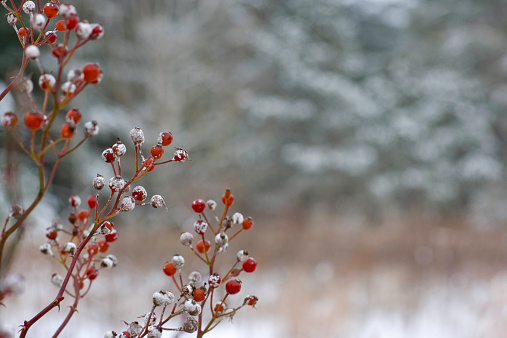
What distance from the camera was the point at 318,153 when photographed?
907 cm

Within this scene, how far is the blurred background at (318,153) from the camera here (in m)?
3.28

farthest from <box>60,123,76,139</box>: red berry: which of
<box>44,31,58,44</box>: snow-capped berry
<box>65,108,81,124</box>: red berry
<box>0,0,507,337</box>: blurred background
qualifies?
<box>0,0,507,337</box>: blurred background

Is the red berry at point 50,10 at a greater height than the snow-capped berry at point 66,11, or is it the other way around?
the red berry at point 50,10

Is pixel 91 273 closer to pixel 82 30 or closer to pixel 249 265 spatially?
pixel 249 265

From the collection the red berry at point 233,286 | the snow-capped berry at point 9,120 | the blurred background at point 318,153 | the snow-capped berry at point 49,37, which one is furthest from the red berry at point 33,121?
the blurred background at point 318,153

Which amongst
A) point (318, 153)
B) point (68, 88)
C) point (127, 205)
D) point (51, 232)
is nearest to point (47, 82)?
point (68, 88)

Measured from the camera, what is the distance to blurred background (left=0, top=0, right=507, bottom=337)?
3.28 m

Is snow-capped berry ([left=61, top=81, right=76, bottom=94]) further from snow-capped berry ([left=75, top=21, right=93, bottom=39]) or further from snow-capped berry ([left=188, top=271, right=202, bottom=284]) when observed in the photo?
snow-capped berry ([left=188, top=271, right=202, bottom=284])

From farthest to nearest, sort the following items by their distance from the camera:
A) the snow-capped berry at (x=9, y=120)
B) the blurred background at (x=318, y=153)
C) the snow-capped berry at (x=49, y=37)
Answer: the blurred background at (x=318, y=153) → the snow-capped berry at (x=49, y=37) → the snow-capped berry at (x=9, y=120)

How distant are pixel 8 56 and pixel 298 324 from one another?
2.27m

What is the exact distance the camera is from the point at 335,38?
375 inches

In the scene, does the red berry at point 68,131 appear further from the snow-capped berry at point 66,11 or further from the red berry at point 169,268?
the red berry at point 169,268

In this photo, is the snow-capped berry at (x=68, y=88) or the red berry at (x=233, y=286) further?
the red berry at (x=233, y=286)

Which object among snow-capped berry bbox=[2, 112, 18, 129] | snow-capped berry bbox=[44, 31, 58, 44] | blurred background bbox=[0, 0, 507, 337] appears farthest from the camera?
blurred background bbox=[0, 0, 507, 337]
